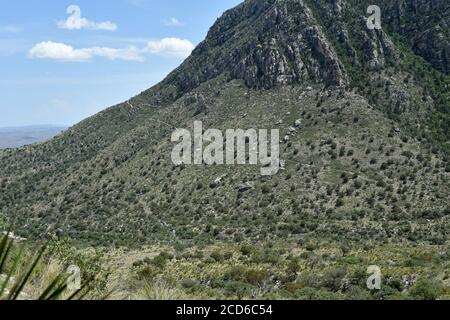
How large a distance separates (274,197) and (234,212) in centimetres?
534

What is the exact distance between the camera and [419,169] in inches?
2366

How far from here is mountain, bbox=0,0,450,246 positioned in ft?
179

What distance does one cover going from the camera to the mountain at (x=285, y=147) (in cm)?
5462

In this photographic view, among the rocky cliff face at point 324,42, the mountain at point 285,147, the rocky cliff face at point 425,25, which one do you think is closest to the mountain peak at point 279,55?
the rocky cliff face at point 324,42

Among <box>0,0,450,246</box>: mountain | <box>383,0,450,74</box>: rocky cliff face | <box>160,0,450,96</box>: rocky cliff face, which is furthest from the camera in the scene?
<box>383,0,450,74</box>: rocky cliff face

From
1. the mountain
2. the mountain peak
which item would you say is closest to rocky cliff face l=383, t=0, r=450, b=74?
the mountain

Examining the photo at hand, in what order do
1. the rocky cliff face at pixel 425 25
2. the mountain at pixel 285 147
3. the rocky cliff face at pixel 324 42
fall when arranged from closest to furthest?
the mountain at pixel 285 147 < the rocky cliff face at pixel 324 42 < the rocky cliff face at pixel 425 25

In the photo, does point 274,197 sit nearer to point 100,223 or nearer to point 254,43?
point 100,223

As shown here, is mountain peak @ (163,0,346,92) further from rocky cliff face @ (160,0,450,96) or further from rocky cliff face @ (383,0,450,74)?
rocky cliff face @ (383,0,450,74)

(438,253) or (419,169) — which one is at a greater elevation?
(419,169)

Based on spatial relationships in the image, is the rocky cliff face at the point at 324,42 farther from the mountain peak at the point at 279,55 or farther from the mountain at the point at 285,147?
the mountain at the point at 285,147

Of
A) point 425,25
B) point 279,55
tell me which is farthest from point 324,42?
point 425,25
